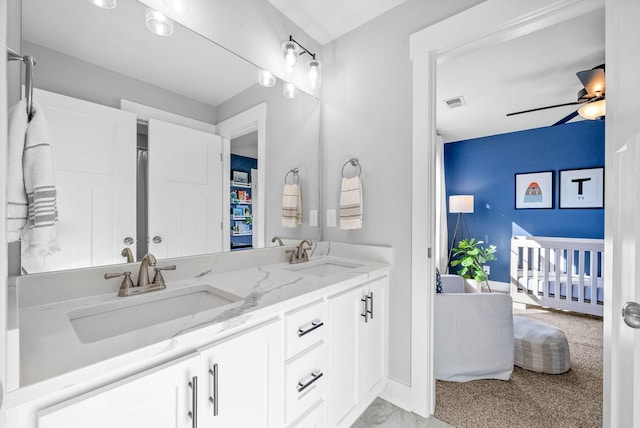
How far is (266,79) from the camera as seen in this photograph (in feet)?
5.56

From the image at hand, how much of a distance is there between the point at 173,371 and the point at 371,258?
1.30 meters

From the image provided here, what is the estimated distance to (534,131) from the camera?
4.05 meters

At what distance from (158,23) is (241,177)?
0.77 meters

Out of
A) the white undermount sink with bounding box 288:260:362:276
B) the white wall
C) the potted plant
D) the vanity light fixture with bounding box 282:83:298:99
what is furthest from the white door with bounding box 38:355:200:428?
the potted plant

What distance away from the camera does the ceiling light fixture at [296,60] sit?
176 cm

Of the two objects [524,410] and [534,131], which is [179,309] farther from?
[534,131]

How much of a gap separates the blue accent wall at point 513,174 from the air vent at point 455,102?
5.34 ft

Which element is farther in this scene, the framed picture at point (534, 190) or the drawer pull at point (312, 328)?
the framed picture at point (534, 190)

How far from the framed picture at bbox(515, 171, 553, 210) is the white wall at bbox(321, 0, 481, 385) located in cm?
348

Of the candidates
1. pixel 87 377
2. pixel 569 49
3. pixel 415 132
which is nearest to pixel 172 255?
pixel 87 377

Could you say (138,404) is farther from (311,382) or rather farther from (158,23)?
(158,23)

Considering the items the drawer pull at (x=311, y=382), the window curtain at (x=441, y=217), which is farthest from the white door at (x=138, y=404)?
the window curtain at (x=441, y=217)

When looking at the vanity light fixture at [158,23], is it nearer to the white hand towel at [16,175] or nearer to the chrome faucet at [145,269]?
the white hand towel at [16,175]

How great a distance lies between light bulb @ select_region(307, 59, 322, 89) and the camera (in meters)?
1.91
